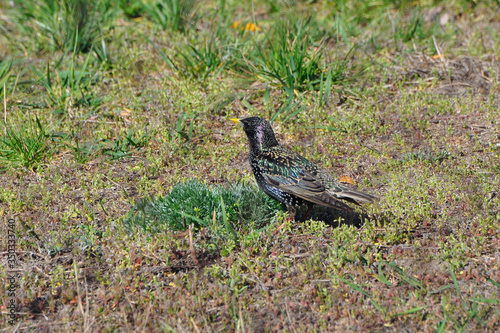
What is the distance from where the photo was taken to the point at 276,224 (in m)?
5.43

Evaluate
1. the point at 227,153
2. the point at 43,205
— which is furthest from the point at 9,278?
the point at 227,153

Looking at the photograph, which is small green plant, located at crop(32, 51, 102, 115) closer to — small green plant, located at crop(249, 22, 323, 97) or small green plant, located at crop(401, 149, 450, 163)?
small green plant, located at crop(249, 22, 323, 97)

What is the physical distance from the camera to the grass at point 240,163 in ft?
15.0

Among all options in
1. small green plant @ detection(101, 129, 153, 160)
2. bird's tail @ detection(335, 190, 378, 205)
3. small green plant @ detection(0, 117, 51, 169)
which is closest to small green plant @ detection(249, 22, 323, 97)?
small green plant @ detection(101, 129, 153, 160)

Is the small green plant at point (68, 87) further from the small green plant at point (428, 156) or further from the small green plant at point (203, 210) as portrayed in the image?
the small green plant at point (428, 156)

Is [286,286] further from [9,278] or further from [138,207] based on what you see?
[9,278]

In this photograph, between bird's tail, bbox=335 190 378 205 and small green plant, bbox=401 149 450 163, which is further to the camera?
small green plant, bbox=401 149 450 163

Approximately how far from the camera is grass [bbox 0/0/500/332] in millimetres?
4570

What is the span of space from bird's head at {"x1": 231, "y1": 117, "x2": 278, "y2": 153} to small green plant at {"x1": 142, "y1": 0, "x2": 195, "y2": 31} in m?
3.67

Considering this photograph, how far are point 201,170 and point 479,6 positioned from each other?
20.3ft

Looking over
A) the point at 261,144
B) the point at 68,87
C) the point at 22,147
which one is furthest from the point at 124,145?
the point at 261,144

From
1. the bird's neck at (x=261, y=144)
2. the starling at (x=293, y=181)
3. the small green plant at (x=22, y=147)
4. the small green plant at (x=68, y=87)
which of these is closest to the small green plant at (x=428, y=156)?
the starling at (x=293, y=181)

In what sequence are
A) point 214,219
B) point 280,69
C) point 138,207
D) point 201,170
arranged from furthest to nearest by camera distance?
point 280,69 → point 201,170 → point 138,207 → point 214,219

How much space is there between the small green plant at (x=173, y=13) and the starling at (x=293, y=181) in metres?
4.01
